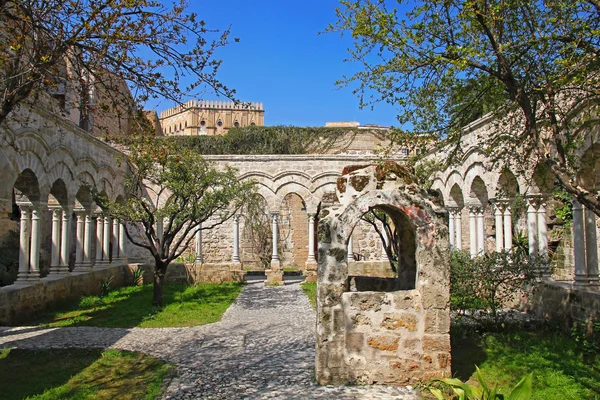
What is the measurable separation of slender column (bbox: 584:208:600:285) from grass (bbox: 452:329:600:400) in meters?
1.17

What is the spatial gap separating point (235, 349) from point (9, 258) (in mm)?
9690

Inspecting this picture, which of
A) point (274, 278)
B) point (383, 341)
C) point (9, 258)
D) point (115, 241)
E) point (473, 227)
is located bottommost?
point (274, 278)

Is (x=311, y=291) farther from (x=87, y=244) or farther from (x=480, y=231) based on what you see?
(x=87, y=244)

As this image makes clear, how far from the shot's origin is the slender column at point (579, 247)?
7949 millimetres

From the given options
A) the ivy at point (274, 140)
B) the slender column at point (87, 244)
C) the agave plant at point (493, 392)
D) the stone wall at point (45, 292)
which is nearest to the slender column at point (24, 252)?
the stone wall at point (45, 292)

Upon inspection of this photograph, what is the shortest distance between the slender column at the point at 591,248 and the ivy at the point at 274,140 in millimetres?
16135

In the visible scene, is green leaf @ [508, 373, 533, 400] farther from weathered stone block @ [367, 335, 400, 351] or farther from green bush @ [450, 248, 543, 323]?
green bush @ [450, 248, 543, 323]

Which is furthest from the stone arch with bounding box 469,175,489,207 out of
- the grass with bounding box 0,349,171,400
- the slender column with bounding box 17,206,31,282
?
the slender column with bounding box 17,206,31,282

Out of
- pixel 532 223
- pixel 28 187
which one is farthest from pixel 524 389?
pixel 28 187

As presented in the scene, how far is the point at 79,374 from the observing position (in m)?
5.82

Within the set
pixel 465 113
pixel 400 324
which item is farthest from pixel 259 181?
pixel 400 324

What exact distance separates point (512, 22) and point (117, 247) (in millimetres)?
13990

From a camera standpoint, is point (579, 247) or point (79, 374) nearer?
point (79, 374)

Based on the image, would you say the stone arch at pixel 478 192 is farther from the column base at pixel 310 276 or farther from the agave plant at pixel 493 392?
the agave plant at pixel 493 392
